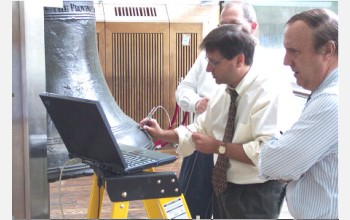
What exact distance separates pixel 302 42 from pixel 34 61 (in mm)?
687

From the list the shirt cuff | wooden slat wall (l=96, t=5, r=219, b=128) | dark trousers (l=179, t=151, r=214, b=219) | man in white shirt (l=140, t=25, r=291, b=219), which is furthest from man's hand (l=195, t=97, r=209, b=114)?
wooden slat wall (l=96, t=5, r=219, b=128)

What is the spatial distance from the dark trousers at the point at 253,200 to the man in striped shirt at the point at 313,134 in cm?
35

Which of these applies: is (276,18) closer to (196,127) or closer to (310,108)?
(196,127)

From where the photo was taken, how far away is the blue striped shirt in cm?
113

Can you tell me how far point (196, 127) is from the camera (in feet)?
5.79

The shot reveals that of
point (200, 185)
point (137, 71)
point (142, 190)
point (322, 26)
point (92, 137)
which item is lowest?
point (200, 185)

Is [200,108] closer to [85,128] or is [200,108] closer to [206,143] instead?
[206,143]

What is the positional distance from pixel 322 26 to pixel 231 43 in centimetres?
42

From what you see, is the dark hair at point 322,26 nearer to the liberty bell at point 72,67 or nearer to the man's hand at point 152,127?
the man's hand at point 152,127

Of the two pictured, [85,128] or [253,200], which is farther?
[253,200]

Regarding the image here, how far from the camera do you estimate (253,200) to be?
5.18 ft

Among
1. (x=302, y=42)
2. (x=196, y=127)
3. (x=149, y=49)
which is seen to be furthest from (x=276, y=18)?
(x=302, y=42)

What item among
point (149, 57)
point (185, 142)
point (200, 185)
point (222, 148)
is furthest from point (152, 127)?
point (149, 57)

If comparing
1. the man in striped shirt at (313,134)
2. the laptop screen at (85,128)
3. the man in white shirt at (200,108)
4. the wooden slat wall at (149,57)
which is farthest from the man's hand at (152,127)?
the wooden slat wall at (149,57)
